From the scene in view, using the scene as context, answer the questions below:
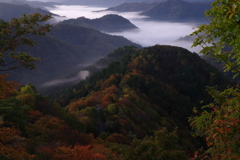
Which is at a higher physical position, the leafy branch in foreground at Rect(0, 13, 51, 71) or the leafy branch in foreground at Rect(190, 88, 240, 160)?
the leafy branch in foreground at Rect(0, 13, 51, 71)

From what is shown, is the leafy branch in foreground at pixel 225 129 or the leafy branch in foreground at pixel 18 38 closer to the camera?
the leafy branch in foreground at pixel 225 129

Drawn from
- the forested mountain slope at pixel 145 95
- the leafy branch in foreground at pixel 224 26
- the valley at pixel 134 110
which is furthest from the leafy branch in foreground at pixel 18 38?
the forested mountain slope at pixel 145 95

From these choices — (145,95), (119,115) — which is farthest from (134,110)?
(145,95)

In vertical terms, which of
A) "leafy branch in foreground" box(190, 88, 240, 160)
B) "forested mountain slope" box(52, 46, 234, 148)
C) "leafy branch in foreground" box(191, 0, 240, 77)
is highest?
"leafy branch in foreground" box(191, 0, 240, 77)

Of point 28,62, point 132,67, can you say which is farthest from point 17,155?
point 132,67

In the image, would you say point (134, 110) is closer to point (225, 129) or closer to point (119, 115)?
point (119, 115)

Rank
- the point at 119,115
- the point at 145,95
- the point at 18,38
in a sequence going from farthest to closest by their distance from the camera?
1. the point at 145,95
2. the point at 119,115
3. the point at 18,38

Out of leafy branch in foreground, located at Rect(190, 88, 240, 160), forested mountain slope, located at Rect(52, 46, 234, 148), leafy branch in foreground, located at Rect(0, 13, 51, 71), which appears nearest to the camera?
leafy branch in foreground, located at Rect(190, 88, 240, 160)

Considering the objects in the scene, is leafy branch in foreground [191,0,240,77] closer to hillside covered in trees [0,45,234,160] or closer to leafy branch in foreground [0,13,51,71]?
hillside covered in trees [0,45,234,160]

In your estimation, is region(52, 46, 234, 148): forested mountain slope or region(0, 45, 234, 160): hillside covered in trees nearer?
A: region(0, 45, 234, 160): hillside covered in trees

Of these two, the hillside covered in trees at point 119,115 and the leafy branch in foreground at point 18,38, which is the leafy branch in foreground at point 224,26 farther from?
the leafy branch in foreground at point 18,38

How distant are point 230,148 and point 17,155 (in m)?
16.0

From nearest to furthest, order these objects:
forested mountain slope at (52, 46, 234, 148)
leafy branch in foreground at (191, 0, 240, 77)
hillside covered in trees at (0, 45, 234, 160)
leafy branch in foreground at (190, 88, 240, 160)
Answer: leafy branch in foreground at (190, 88, 240, 160) → leafy branch in foreground at (191, 0, 240, 77) → hillside covered in trees at (0, 45, 234, 160) → forested mountain slope at (52, 46, 234, 148)

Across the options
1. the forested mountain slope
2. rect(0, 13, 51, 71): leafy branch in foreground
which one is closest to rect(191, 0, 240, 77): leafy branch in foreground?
rect(0, 13, 51, 71): leafy branch in foreground
